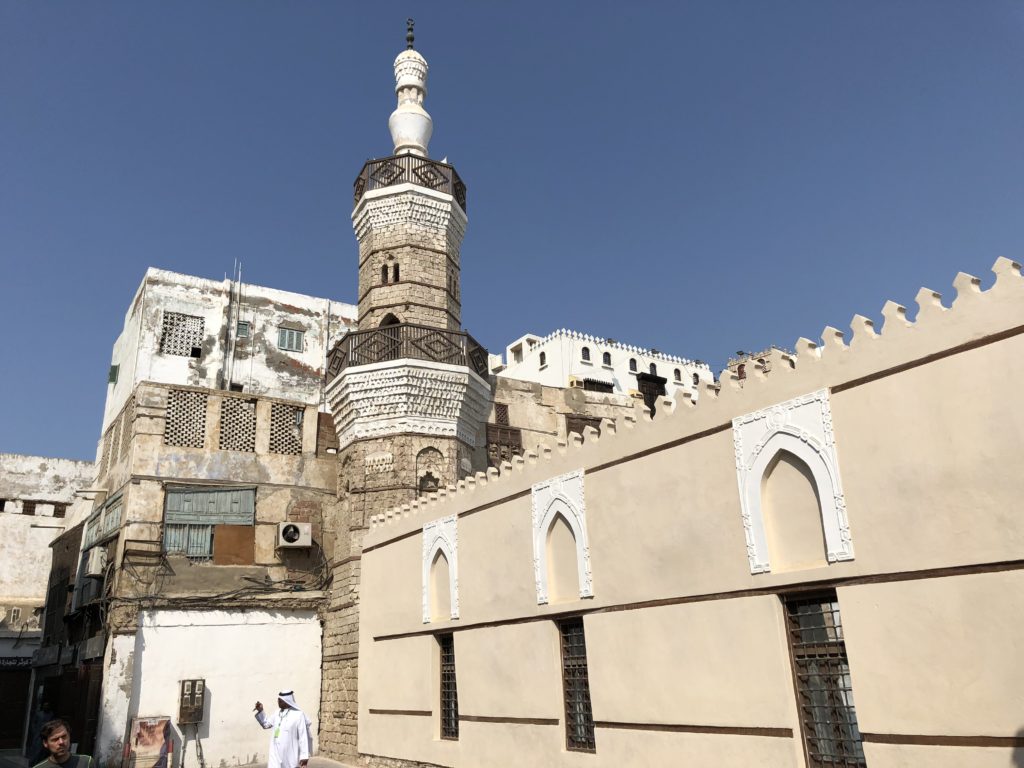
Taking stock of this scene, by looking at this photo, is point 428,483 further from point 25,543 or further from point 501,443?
point 25,543

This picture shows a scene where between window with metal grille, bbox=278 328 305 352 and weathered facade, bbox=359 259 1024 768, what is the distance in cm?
842

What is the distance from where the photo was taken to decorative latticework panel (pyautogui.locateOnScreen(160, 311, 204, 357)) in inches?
669

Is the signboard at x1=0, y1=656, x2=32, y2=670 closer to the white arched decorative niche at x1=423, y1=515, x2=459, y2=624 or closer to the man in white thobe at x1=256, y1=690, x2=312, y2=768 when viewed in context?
the white arched decorative niche at x1=423, y1=515, x2=459, y2=624

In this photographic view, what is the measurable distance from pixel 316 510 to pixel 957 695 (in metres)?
11.9

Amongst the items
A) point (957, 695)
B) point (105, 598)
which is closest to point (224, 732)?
point (105, 598)

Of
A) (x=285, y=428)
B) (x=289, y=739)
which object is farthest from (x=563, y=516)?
(x=285, y=428)

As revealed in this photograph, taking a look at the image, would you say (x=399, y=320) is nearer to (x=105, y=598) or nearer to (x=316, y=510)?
(x=316, y=510)

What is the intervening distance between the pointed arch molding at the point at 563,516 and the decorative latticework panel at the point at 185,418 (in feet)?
25.2

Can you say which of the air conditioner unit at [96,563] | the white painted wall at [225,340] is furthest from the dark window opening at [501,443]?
the air conditioner unit at [96,563]

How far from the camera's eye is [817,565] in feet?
24.7

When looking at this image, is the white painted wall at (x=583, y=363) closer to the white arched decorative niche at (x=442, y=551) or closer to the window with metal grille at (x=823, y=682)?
the white arched decorative niche at (x=442, y=551)

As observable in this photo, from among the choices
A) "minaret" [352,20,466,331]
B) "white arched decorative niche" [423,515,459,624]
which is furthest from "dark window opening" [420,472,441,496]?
"minaret" [352,20,466,331]

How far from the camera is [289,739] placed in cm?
770

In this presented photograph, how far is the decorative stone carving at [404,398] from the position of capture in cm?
1480
